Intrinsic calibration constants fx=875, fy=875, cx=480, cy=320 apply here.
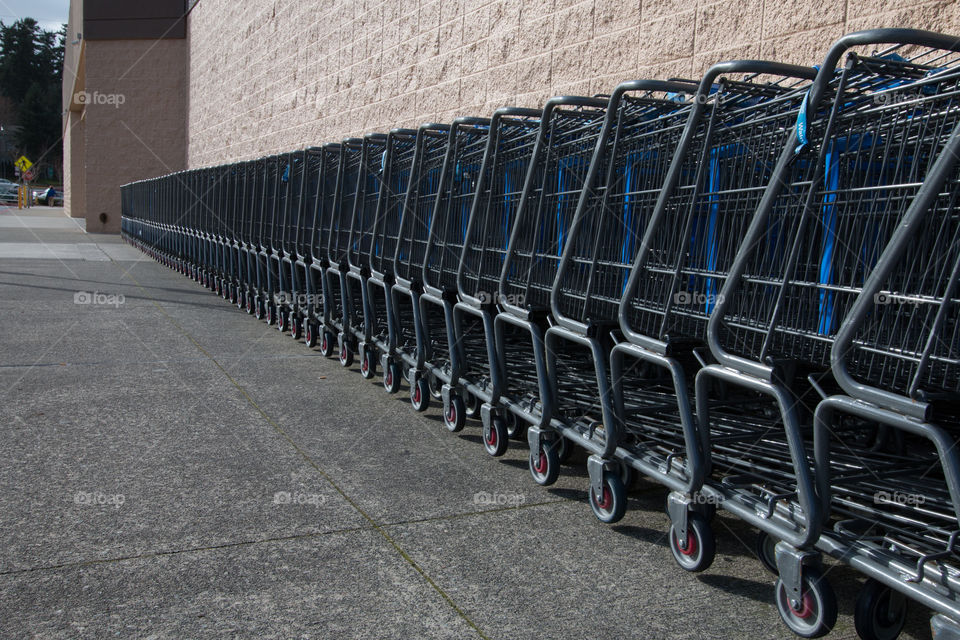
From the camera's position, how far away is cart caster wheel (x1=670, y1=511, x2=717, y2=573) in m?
2.95

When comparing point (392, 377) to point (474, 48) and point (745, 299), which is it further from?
point (474, 48)

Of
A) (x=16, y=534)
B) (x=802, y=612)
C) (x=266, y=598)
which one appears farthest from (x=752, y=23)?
(x=16, y=534)

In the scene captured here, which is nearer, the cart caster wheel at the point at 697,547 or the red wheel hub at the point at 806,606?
the red wheel hub at the point at 806,606

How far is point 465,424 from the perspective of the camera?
5031 mm

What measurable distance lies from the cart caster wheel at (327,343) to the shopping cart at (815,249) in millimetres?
4369

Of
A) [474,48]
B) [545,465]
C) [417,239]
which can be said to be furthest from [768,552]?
[474,48]

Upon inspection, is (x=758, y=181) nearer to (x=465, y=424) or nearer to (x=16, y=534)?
(x=465, y=424)

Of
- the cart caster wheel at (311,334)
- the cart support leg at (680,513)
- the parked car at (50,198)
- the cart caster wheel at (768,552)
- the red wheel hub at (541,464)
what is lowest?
the parked car at (50,198)

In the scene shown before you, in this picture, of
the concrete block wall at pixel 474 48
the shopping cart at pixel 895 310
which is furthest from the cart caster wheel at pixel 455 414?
the concrete block wall at pixel 474 48

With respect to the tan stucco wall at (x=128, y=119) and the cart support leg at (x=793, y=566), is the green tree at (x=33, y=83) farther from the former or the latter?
the cart support leg at (x=793, y=566)

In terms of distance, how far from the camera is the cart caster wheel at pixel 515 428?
4668 millimetres

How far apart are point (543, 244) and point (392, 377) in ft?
6.27

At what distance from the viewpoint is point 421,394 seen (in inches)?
206

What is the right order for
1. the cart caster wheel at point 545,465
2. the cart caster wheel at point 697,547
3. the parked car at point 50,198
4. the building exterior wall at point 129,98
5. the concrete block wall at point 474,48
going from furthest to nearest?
the parked car at point 50,198
the building exterior wall at point 129,98
the concrete block wall at point 474,48
the cart caster wheel at point 545,465
the cart caster wheel at point 697,547
